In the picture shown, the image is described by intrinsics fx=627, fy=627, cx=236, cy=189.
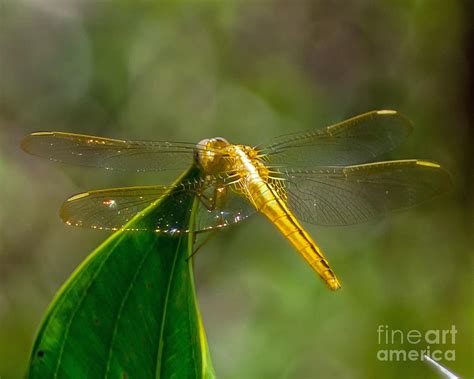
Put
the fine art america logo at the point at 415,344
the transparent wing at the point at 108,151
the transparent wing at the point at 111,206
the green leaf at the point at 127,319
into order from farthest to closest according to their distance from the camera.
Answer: the fine art america logo at the point at 415,344 < the transparent wing at the point at 108,151 < the transparent wing at the point at 111,206 < the green leaf at the point at 127,319

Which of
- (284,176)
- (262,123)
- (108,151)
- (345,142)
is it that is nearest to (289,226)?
(284,176)

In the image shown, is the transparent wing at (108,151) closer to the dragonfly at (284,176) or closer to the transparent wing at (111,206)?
the dragonfly at (284,176)

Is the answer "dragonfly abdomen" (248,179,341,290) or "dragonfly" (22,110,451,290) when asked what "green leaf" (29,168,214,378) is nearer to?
"dragonfly" (22,110,451,290)

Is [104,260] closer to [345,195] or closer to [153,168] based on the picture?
[153,168]

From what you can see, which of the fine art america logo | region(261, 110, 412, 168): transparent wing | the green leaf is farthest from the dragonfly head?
the fine art america logo

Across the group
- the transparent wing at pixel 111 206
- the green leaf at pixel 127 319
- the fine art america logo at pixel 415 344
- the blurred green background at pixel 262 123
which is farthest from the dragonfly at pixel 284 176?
the fine art america logo at pixel 415 344
